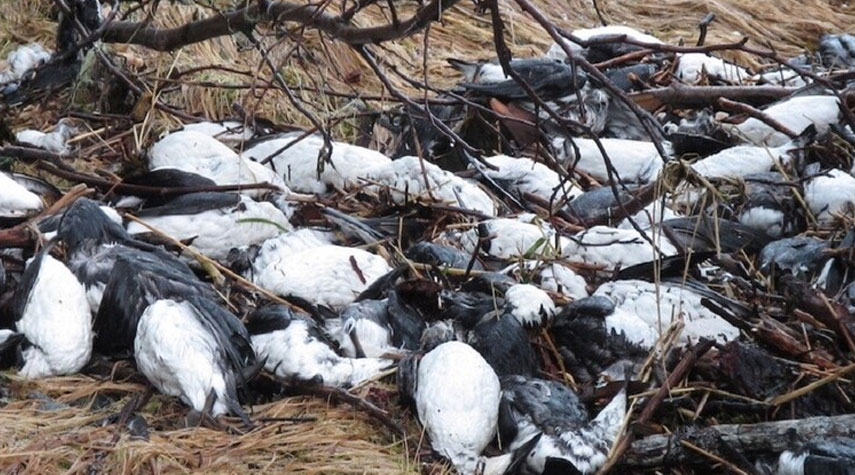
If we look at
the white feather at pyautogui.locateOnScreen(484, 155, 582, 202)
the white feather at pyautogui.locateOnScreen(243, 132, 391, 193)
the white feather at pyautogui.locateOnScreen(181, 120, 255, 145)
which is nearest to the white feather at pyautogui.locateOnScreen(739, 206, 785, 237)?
the white feather at pyautogui.locateOnScreen(484, 155, 582, 202)

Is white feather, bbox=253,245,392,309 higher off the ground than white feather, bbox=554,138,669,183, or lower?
higher

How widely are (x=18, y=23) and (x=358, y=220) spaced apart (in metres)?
2.12

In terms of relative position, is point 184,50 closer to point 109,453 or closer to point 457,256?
point 457,256

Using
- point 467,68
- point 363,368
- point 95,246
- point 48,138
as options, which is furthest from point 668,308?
point 467,68

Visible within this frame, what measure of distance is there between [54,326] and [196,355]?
379 millimetres

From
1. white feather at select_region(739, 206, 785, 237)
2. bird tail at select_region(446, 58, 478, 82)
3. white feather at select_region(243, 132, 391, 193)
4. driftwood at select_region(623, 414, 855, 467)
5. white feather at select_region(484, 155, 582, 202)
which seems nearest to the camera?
driftwood at select_region(623, 414, 855, 467)

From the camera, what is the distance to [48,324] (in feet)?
9.59

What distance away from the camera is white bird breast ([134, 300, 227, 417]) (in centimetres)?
277

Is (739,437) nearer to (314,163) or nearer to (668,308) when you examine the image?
(668,308)

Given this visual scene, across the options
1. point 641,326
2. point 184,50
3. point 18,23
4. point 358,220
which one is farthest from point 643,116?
point 18,23

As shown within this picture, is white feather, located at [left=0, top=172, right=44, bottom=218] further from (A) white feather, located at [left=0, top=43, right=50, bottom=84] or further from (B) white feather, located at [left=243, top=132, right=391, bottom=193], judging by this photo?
(A) white feather, located at [left=0, top=43, right=50, bottom=84]

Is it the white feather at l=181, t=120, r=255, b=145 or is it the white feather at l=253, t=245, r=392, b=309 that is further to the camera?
the white feather at l=181, t=120, r=255, b=145

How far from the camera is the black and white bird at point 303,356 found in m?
2.93

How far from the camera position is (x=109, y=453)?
255 cm
